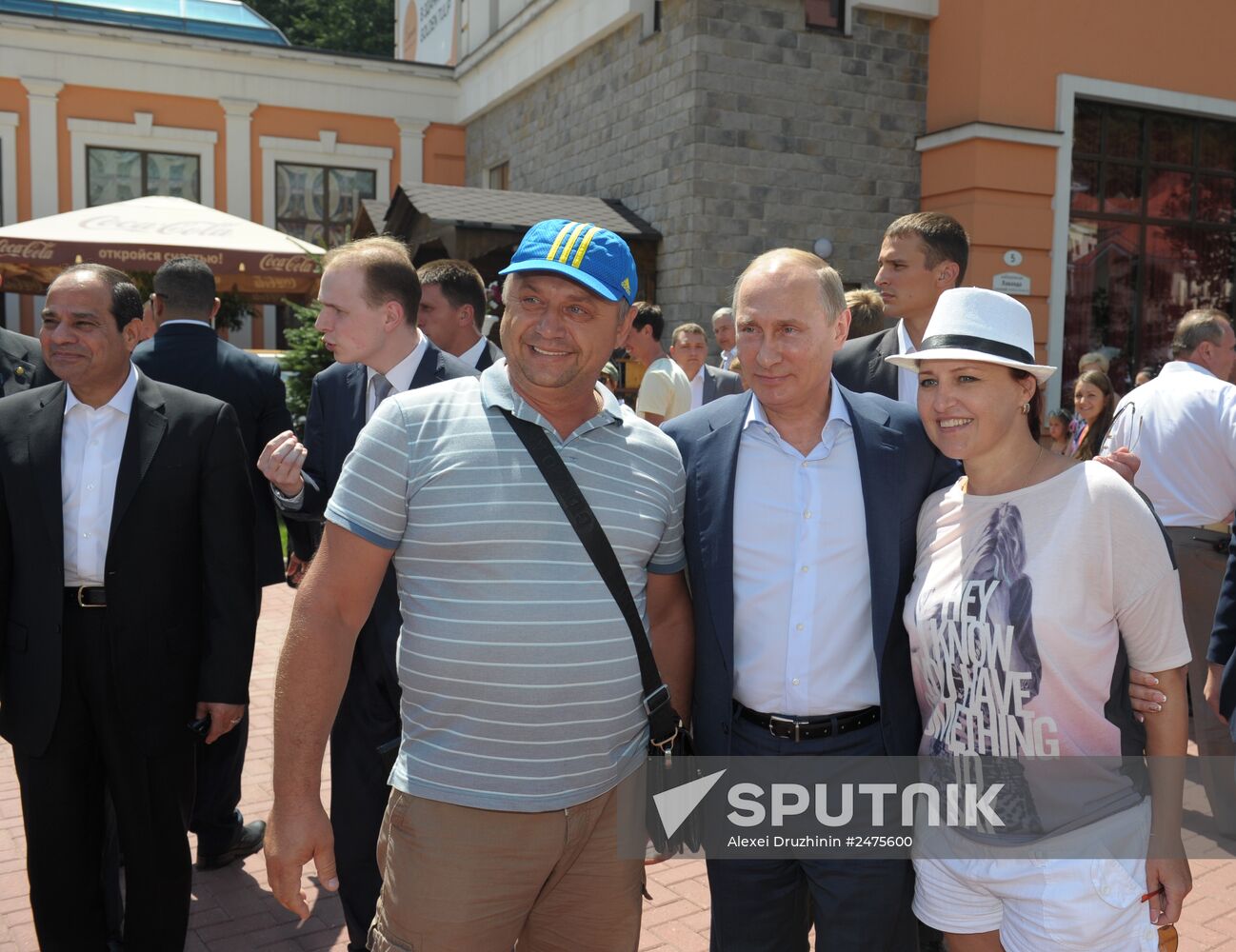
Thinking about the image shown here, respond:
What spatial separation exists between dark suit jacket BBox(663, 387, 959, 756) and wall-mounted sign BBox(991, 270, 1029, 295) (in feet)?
31.2

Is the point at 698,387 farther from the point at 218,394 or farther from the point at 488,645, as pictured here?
the point at 488,645

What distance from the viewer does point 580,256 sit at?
2307mm

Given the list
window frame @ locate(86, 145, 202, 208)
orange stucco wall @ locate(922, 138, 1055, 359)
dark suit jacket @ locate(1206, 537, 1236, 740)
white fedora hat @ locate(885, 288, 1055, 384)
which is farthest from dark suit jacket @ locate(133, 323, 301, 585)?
window frame @ locate(86, 145, 202, 208)

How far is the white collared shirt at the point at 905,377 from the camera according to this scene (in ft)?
12.4

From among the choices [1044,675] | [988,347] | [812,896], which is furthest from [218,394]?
[1044,675]

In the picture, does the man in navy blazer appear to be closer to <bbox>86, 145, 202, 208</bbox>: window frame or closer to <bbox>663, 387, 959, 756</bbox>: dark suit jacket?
<bbox>663, 387, 959, 756</bbox>: dark suit jacket

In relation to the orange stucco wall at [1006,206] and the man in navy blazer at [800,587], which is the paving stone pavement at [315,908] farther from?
the orange stucco wall at [1006,206]

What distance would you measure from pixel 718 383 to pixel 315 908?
16.2 feet

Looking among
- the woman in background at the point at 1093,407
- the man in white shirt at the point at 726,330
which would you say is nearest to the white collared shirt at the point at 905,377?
the woman in background at the point at 1093,407

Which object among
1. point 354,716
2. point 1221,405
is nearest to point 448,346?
point 354,716

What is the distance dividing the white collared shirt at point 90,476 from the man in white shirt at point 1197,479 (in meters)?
4.59

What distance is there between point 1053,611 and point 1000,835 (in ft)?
→ 1.70

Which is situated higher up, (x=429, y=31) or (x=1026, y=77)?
(x=429, y=31)
